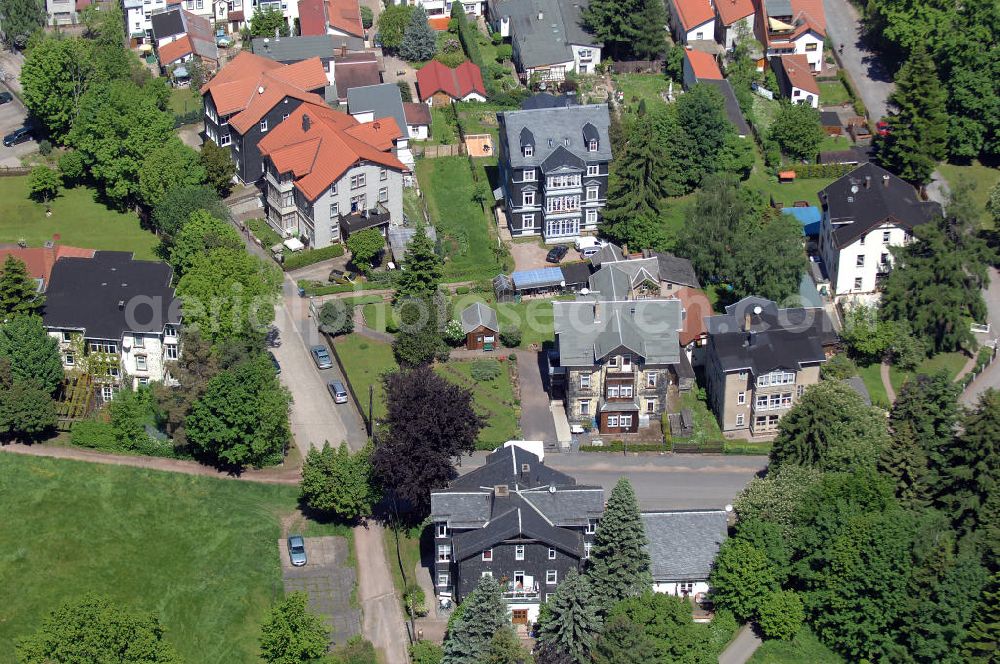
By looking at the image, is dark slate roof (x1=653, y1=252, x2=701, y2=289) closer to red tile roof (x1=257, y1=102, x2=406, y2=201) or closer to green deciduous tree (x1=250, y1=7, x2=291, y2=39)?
red tile roof (x1=257, y1=102, x2=406, y2=201)

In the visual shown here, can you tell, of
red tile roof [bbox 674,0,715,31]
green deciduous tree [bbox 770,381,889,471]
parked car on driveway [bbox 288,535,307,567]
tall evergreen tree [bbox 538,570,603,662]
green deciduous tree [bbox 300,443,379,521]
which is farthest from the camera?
red tile roof [bbox 674,0,715,31]

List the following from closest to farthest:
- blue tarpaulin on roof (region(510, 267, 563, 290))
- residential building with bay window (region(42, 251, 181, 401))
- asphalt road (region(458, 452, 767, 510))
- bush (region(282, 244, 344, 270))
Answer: asphalt road (region(458, 452, 767, 510)) → residential building with bay window (region(42, 251, 181, 401)) → blue tarpaulin on roof (region(510, 267, 563, 290)) → bush (region(282, 244, 344, 270))

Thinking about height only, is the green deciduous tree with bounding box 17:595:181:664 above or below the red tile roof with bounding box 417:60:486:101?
below

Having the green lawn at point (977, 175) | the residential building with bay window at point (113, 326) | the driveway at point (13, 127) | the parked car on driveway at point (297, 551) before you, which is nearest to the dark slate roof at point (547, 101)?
the green lawn at point (977, 175)

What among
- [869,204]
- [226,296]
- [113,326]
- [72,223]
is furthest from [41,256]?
[869,204]

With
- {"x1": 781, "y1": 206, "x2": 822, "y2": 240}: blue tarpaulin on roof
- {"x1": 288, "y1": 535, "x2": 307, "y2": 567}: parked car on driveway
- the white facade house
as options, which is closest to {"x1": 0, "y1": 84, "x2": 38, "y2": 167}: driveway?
{"x1": 288, "y1": 535, "x2": 307, "y2": 567}: parked car on driveway

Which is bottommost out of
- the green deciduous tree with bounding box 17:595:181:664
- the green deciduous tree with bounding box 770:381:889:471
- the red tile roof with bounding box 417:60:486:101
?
the green deciduous tree with bounding box 17:595:181:664

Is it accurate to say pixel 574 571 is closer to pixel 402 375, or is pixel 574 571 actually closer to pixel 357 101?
pixel 402 375
